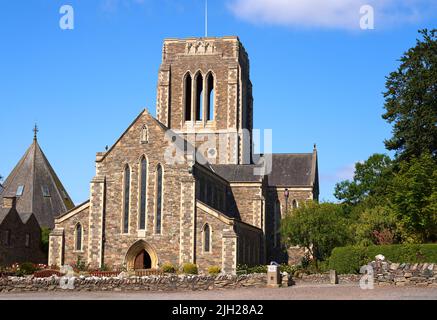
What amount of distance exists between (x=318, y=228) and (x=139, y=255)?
46.5 feet

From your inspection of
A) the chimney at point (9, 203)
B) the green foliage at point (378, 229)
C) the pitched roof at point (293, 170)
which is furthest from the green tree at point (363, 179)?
the chimney at point (9, 203)

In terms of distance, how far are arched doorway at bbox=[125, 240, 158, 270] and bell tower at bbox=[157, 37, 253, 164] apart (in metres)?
21.3

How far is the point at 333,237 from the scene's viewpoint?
2119 inches

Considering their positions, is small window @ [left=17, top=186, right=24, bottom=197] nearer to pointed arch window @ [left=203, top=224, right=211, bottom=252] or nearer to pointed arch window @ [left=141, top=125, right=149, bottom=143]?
pointed arch window @ [left=141, top=125, right=149, bottom=143]

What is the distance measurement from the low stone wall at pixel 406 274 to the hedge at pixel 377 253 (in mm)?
5386

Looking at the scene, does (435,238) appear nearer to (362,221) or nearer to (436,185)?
(436,185)

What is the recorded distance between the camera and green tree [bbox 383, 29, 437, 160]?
1991 inches

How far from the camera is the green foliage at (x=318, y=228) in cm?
5406

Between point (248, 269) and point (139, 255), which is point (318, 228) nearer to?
point (248, 269)

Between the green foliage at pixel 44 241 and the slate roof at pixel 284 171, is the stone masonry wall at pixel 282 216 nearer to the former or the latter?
the slate roof at pixel 284 171

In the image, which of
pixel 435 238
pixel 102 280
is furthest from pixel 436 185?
pixel 102 280

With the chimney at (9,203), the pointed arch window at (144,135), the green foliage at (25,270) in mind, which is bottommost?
the green foliage at (25,270)

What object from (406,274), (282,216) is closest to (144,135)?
(282,216)

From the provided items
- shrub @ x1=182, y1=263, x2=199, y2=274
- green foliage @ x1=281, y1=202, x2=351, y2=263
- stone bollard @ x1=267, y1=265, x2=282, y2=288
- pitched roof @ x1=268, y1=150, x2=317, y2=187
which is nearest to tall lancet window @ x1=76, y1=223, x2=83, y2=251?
shrub @ x1=182, y1=263, x2=199, y2=274
